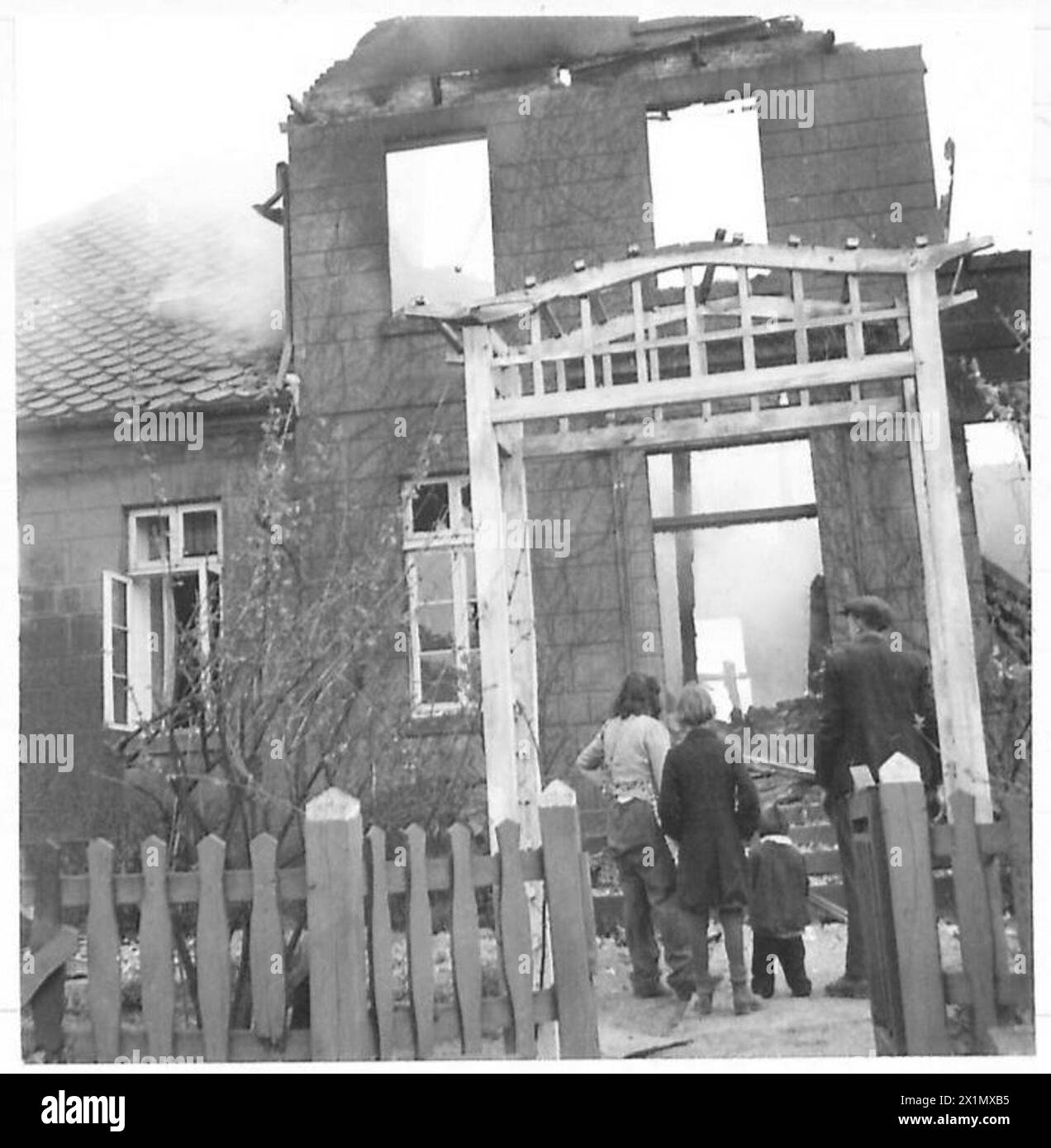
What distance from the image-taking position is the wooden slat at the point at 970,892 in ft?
11.9

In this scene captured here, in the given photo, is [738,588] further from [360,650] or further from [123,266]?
[123,266]

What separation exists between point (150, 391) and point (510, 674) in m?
1.94

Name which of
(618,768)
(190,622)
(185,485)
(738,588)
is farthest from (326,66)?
(618,768)

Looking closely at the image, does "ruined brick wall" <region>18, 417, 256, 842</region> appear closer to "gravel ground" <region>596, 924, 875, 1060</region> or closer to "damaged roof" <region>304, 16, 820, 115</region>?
"damaged roof" <region>304, 16, 820, 115</region>

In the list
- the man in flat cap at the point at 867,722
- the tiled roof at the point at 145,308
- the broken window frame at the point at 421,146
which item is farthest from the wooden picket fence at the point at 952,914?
the broken window frame at the point at 421,146

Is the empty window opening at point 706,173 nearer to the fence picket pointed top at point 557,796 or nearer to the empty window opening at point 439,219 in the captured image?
the empty window opening at point 439,219

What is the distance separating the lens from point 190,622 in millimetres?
4637

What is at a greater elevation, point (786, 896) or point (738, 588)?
point (738, 588)

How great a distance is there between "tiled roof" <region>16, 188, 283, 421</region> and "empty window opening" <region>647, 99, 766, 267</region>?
1.70 meters

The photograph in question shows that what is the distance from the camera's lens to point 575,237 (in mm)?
5582

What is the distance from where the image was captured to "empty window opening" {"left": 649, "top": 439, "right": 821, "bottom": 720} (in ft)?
15.6

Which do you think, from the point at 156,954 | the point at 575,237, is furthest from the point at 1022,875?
the point at 575,237

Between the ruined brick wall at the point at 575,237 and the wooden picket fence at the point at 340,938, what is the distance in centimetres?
103

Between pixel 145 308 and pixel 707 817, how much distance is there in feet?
10.4
